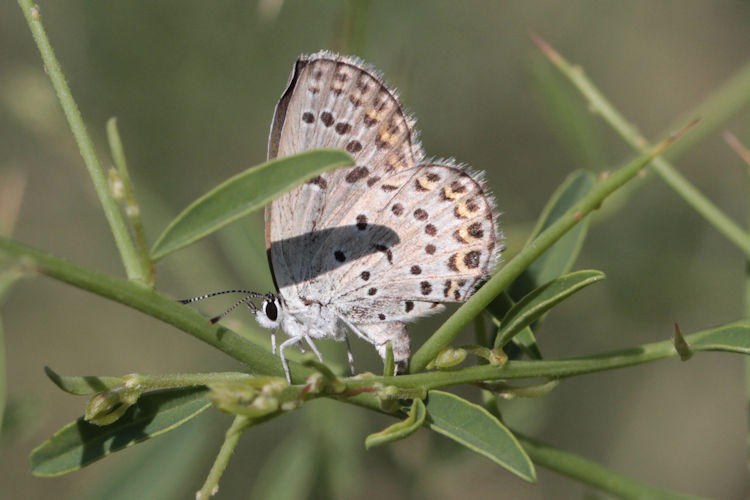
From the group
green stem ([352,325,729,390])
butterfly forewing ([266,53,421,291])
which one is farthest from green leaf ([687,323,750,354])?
butterfly forewing ([266,53,421,291])

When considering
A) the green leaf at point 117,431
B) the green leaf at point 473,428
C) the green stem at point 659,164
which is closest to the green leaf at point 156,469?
the green leaf at point 117,431

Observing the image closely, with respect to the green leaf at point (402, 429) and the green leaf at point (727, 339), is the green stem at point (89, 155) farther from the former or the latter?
the green leaf at point (727, 339)

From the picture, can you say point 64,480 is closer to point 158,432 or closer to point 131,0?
point 131,0

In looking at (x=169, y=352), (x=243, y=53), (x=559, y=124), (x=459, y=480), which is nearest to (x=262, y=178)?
(x=559, y=124)

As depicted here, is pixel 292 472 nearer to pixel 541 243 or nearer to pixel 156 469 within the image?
pixel 156 469

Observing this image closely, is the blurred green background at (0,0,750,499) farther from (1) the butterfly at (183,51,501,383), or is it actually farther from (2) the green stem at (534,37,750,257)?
(2) the green stem at (534,37,750,257)

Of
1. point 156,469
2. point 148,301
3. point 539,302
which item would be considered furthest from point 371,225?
point 156,469

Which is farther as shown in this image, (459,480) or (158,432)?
(459,480)
